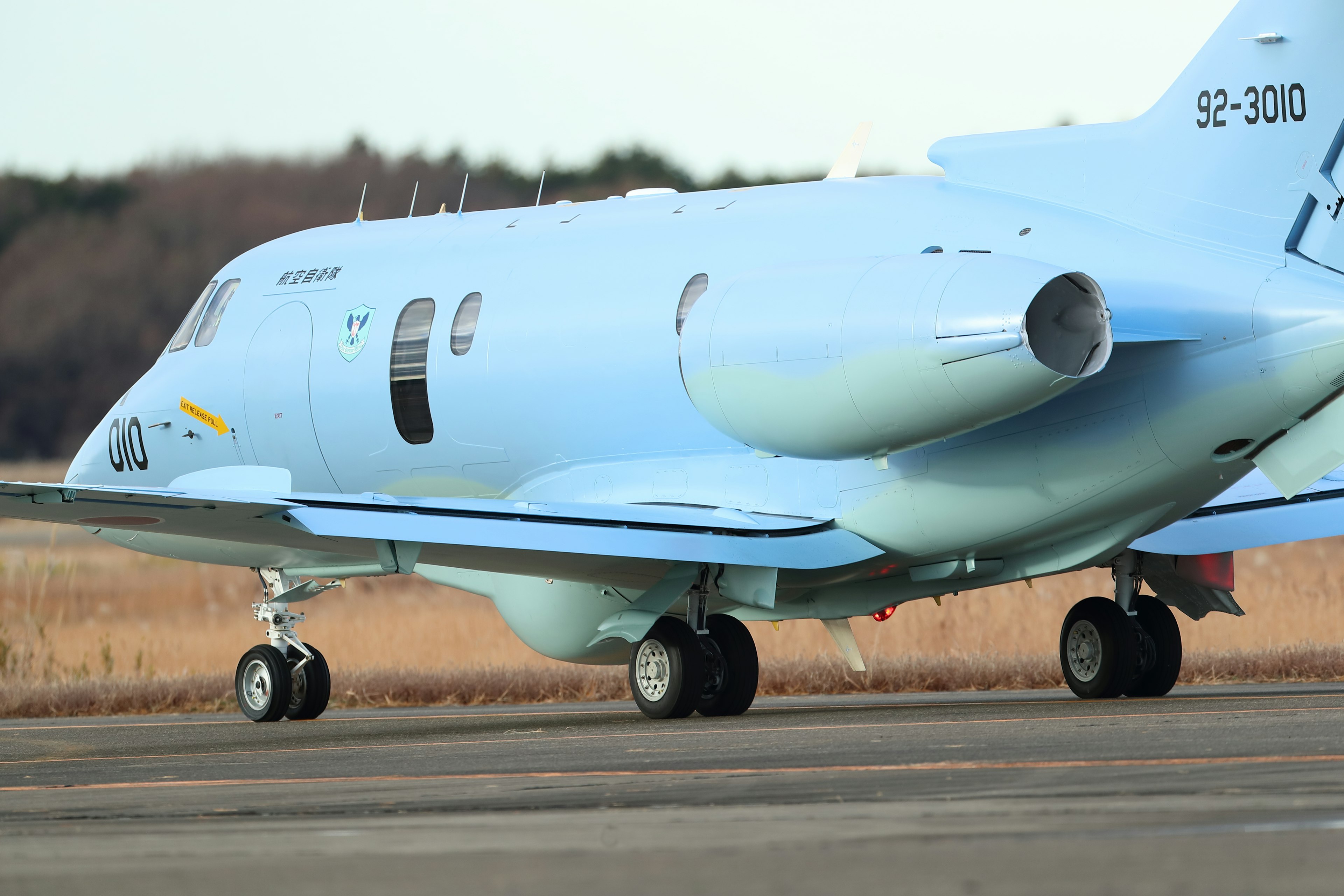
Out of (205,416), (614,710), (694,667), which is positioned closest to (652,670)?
(694,667)

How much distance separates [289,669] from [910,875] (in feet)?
44.6

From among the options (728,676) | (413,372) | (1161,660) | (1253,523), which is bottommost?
(728,676)

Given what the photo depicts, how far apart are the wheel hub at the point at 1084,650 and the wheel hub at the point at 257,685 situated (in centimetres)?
730

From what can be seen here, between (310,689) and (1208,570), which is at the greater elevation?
(1208,570)

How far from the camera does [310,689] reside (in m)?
19.6

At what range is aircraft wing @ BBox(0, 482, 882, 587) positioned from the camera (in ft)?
51.2

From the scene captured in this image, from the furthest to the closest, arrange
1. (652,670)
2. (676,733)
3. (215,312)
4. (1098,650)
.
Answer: (215,312) < (1098,650) < (652,670) < (676,733)

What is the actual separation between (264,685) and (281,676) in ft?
0.66

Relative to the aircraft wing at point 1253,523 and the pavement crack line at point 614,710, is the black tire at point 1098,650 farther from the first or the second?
the aircraft wing at point 1253,523

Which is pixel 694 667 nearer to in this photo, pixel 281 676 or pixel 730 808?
pixel 281 676

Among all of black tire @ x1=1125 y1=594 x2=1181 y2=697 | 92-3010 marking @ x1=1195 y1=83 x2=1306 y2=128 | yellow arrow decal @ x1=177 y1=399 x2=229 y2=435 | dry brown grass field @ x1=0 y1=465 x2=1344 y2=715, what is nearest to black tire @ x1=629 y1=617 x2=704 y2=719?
black tire @ x1=1125 y1=594 x2=1181 y2=697

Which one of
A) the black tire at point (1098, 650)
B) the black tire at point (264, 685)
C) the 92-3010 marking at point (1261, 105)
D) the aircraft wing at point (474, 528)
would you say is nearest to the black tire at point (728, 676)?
the aircraft wing at point (474, 528)

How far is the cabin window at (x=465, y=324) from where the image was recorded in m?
19.1

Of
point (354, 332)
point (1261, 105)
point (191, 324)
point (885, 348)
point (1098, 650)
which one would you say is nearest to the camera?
point (885, 348)
